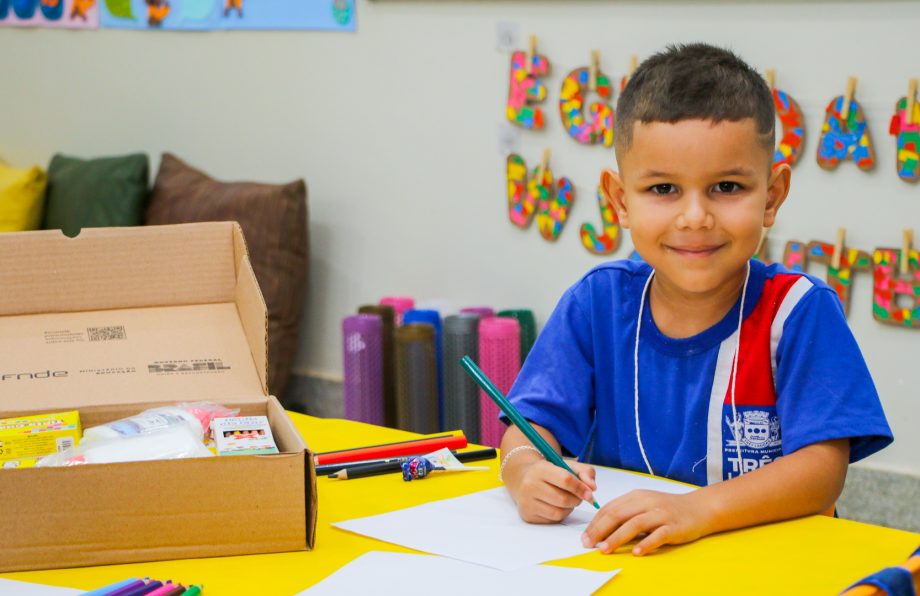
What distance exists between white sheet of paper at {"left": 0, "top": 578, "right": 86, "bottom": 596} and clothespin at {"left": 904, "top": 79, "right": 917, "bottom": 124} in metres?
1.82

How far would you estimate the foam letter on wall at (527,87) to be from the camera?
2.71m

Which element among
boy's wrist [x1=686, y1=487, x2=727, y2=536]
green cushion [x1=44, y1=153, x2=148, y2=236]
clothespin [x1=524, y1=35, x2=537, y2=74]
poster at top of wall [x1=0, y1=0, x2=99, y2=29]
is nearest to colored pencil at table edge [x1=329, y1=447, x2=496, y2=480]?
boy's wrist [x1=686, y1=487, x2=727, y2=536]

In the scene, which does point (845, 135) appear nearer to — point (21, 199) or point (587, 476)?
point (587, 476)

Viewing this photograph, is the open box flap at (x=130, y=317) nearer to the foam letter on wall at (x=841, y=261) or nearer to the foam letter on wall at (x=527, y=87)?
the foam letter on wall at (x=841, y=261)

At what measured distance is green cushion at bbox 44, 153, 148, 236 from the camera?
3303 millimetres

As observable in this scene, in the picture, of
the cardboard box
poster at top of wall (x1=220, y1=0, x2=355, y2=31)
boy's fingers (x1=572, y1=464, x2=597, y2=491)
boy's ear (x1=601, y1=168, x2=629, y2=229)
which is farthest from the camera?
poster at top of wall (x1=220, y1=0, x2=355, y2=31)

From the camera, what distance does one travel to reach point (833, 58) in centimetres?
225

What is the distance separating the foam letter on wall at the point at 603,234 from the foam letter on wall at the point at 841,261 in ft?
1.53

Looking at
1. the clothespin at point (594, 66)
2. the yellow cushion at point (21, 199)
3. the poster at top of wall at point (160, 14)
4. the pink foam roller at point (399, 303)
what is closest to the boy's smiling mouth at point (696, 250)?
the clothespin at point (594, 66)

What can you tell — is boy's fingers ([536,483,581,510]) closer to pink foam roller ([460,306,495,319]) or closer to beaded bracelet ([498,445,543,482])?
beaded bracelet ([498,445,543,482])

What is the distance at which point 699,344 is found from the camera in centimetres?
122

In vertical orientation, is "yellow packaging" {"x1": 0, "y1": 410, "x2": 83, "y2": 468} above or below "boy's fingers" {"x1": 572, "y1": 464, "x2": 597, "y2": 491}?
above

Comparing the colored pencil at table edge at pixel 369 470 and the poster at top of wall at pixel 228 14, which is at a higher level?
the poster at top of wall at pixel 228 14

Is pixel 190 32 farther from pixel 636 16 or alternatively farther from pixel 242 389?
pixel 242 389
